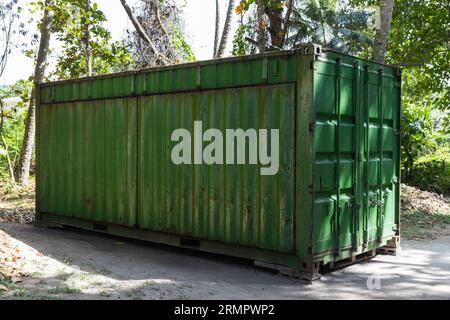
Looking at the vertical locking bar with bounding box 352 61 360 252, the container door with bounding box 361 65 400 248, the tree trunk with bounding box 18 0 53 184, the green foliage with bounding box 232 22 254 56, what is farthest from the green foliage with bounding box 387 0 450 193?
Result: the tree trunk with bounding box 18 0 53 184

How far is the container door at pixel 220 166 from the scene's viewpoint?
637 centimetres

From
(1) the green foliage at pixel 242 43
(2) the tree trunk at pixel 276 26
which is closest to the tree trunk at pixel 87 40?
(1) the green foliage at pixel 242 43

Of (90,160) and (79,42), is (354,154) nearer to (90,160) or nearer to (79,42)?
(90,160)

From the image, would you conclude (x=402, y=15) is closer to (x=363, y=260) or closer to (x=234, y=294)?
(x=363, y=260)

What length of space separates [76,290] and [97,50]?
38.0 ft

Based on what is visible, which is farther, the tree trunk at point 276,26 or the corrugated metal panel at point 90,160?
the tree trunk at point 276,26

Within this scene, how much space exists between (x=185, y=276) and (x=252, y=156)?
1769 millimetres

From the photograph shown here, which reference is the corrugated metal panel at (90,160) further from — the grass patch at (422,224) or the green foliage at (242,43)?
the green foliage at (242,43)

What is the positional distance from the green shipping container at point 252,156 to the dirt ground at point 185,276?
27 cm

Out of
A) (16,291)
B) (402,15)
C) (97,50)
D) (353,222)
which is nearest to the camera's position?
(16,291)

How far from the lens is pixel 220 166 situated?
704 cm

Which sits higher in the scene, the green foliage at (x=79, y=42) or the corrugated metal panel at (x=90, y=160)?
the green foliage at (x=79, y=42)

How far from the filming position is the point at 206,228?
7.14 m

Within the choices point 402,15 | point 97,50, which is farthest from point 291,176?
point 97,50
